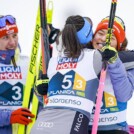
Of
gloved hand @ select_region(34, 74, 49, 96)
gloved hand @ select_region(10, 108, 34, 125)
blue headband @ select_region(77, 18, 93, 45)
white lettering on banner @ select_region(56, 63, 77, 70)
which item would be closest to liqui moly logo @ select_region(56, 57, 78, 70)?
white lettering on banner @ select_region(56, 63, 77, 70)

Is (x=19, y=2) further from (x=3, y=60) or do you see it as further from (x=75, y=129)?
(x=75, y=129)

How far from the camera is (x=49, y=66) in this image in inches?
93.0

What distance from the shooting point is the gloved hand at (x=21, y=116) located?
286 cm

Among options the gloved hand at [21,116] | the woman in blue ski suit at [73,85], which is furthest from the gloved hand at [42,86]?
the gloved hand at [21,116]

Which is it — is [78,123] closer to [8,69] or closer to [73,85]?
→ [73,85]

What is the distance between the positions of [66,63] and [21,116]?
0.73 meters

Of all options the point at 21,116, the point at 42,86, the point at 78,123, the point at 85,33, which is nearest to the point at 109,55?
the point at 85,33

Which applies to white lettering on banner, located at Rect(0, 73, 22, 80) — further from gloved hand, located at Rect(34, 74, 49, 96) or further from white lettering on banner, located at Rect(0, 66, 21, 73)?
gloved hand, located at Rect(34, 74, 49, 96)

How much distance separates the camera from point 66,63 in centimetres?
227

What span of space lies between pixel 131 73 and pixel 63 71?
359mm

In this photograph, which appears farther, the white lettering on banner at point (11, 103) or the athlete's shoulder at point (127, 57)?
the white lettering on banner at point (11, 103)

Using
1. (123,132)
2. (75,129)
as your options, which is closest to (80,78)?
(75,129)

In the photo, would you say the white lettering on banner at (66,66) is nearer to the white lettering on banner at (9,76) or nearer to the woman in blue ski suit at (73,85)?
the woman in blue ski suit at (73,85)

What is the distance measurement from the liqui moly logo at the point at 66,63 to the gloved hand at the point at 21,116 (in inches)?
26.6
